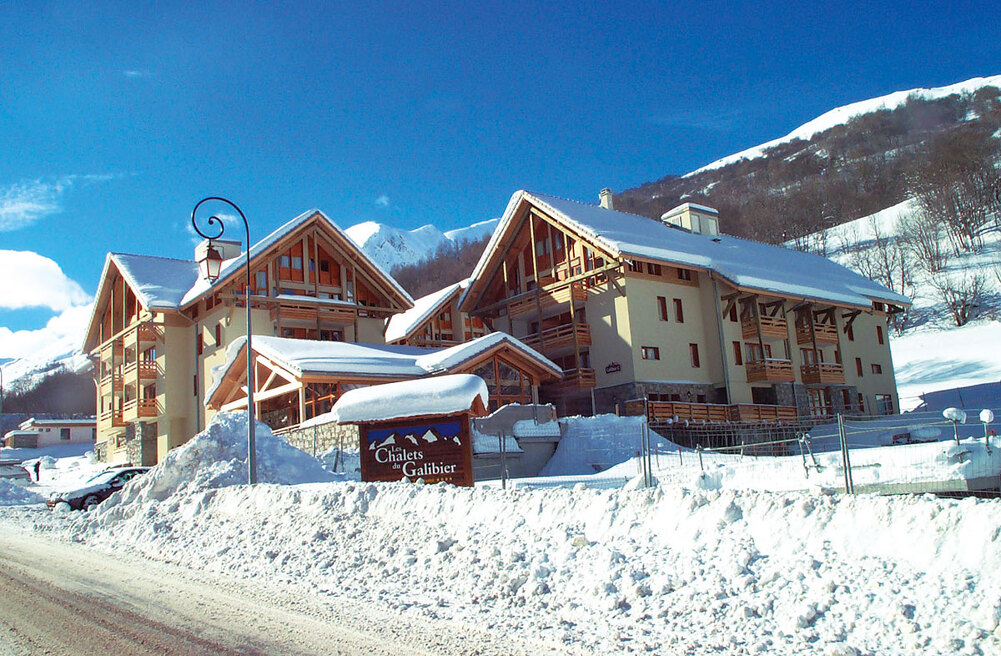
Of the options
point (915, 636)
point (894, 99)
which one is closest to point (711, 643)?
point (915, 636)

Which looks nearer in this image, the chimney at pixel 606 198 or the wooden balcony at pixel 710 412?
the wooden balcony at pixel 710 412

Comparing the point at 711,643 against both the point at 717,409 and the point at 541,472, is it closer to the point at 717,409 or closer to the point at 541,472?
the point at 541,472

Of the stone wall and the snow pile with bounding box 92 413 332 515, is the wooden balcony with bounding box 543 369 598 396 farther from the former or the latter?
the snow pile with bounding box 92 413 332 515

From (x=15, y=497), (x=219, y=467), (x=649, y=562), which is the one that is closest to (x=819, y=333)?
(x=219, y=467)

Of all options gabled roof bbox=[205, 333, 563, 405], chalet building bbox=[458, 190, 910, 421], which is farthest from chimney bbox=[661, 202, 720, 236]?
gabled roof bbox=[205, 333, 563, 405]

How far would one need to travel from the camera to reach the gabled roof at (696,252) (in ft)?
120

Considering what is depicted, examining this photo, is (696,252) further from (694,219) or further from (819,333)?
(694,219)

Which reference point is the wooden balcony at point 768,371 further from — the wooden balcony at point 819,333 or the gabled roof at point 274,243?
the gabled roof at point 274,243

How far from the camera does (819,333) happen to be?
4175cm

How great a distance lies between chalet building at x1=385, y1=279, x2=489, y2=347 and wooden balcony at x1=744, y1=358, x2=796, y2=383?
17.5 metres

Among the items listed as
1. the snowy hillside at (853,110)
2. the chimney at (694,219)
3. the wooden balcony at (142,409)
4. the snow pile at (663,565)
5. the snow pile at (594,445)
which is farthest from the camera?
the snowy hillside at (853,110)

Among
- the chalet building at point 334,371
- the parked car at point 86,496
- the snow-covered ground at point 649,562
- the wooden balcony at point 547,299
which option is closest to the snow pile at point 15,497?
the parked car at point 86,496

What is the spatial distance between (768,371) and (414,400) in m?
26.4

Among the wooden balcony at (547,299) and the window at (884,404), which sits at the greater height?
the wooden balcony at (547,299)
